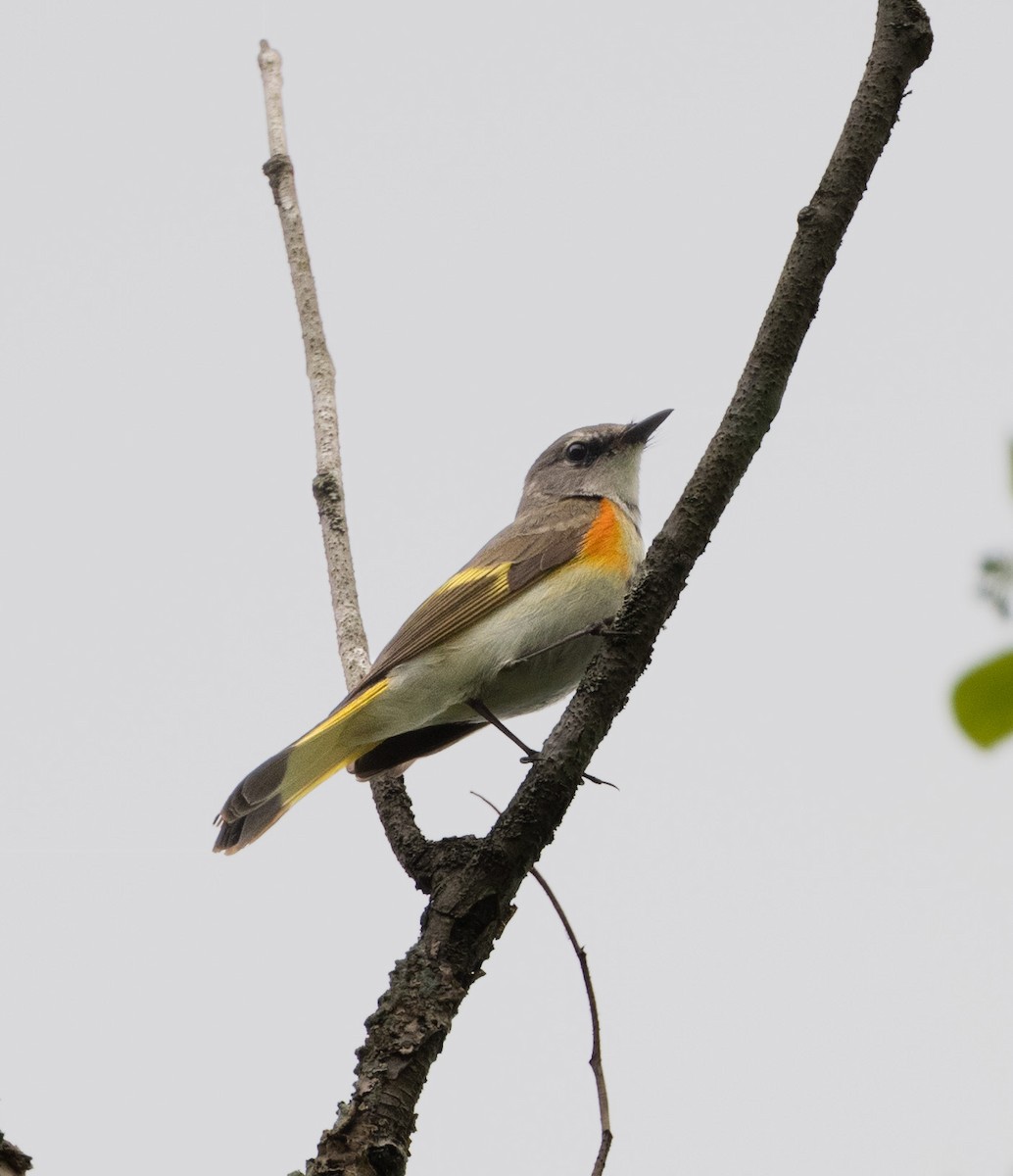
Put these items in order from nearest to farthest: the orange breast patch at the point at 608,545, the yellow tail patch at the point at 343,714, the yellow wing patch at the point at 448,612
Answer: the yellow tail patch at the point at 343,714, the yellow wing patch at the point at 448,612, the orange breast patch at the point at 608,545

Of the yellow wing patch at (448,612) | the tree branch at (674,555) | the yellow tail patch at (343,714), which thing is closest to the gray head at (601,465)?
the yellow wing patch at (448,612)

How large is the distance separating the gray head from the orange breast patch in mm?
863

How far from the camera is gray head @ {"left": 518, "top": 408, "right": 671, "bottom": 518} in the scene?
735cm

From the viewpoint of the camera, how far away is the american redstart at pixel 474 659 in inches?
206

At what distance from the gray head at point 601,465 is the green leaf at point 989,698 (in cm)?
587

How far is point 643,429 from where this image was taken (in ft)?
24.2

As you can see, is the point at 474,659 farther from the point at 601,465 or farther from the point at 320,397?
the point at 601,465

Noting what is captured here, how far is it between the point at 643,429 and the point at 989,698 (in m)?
6.19

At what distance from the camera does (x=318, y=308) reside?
550 cm

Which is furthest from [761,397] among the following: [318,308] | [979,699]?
[318,308]

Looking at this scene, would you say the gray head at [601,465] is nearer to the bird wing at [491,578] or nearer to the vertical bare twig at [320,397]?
the bird wing at [491,578]

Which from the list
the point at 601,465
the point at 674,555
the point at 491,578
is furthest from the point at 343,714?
the point at 601,465

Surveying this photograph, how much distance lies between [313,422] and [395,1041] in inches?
115

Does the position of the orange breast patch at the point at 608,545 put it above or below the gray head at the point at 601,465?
below
